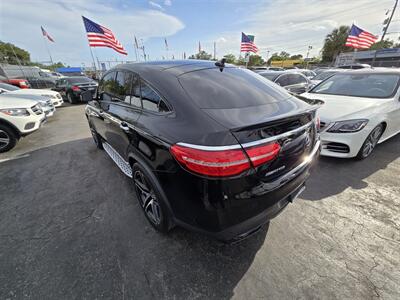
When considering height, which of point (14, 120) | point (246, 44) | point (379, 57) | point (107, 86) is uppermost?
point (246, 44)

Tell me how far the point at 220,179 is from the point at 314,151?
1.29 meters

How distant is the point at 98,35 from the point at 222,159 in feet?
43.9

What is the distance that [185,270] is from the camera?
1.73 m

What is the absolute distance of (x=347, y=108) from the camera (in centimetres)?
332

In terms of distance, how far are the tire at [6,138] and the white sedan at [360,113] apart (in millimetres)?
6701

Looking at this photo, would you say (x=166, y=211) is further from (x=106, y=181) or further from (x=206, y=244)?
(x=106, y=181)

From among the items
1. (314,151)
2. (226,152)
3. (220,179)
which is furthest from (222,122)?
(314,151)

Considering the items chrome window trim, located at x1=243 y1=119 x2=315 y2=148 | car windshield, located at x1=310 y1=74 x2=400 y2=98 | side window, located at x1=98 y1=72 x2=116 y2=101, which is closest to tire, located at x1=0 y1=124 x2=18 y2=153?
side window, located at x1=98 y1=72 x2=116 y2=101

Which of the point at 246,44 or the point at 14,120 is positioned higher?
the point at 246,44

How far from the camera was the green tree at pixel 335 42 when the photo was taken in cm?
4278

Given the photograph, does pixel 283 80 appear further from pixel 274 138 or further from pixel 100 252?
pixel 100 252

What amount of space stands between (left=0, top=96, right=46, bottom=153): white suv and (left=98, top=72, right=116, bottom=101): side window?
8.52ft

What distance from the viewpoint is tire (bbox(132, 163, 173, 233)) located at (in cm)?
177

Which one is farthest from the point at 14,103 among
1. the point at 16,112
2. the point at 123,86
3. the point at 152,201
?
the point at 152,201
